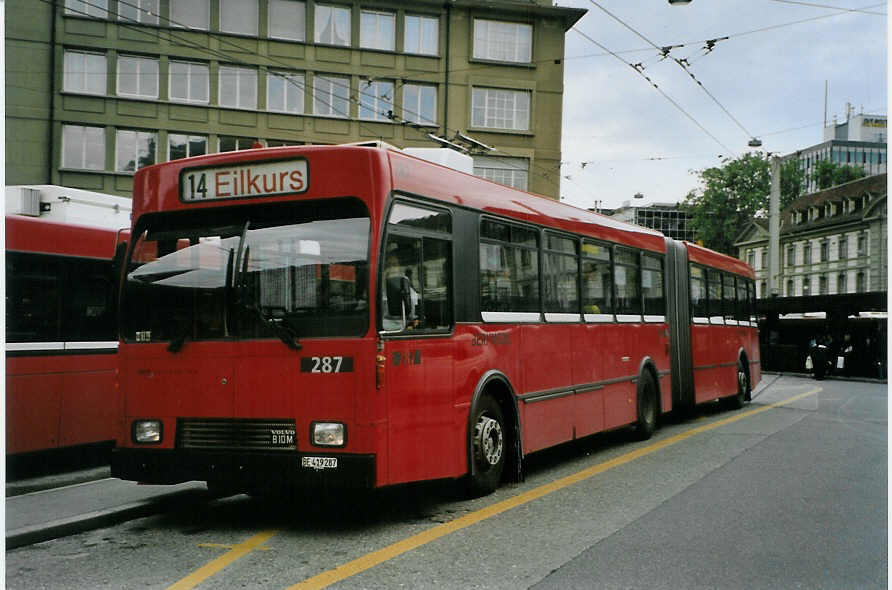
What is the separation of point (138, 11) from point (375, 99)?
31.6 ft

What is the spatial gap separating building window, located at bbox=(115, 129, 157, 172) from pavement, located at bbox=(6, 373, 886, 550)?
28.5m

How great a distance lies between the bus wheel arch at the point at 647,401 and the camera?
45.1 feet

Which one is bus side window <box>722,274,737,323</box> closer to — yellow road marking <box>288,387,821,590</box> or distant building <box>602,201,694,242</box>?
yellow road marking <box>288,387,821,590</box>

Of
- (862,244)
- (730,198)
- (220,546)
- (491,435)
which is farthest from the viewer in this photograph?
(730,198)

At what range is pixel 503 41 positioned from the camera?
41.1 meters

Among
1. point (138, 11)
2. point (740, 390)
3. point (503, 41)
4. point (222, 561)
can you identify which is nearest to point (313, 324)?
point (222, 561)

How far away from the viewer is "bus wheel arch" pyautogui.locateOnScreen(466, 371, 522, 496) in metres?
8.48

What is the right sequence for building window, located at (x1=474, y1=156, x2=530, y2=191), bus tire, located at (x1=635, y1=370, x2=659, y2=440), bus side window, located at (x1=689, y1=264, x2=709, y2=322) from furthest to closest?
building window, located at (x1=474, y1=156, x2=530, y2=191) < bus side window, located at (x1=689, y1=264, x2=709, y2=322) < bus tire, located at (x1=635, y1=370, x2=659, y2=440)

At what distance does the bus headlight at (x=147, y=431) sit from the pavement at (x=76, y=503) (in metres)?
0.62

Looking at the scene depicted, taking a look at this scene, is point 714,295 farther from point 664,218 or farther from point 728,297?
point 664,218

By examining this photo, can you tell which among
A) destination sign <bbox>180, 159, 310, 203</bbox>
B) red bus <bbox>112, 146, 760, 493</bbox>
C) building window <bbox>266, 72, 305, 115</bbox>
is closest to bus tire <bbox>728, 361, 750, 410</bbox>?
red bus <bbox>112, 146, 760, 493</bbox>

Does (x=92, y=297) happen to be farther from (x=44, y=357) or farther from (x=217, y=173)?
(x=217, y=173)

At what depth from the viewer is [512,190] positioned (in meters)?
10.1

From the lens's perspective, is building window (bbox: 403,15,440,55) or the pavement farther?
building window (bbox: 403,15,440,55)
